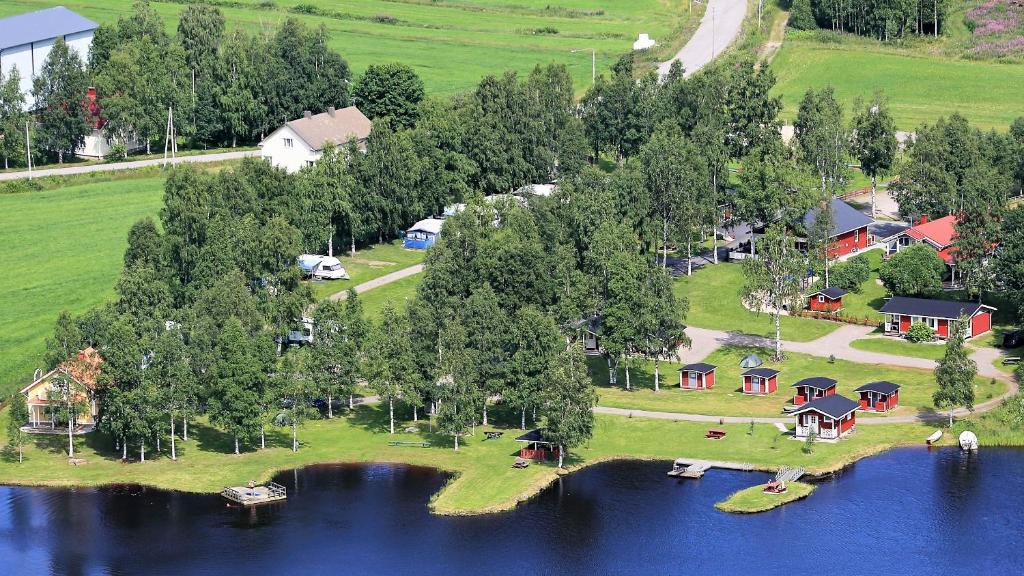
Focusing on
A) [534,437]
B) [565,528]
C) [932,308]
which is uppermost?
[932,308]

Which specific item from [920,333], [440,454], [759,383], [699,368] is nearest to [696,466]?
[759,383]

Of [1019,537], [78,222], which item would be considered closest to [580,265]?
[1019,537]

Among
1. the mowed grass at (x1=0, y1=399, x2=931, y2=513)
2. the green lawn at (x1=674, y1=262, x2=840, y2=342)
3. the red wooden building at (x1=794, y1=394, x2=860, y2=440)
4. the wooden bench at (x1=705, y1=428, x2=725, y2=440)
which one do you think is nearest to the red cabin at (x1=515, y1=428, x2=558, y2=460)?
the mowed grass at (x1=0, y1=399, x2=931, y2=513)

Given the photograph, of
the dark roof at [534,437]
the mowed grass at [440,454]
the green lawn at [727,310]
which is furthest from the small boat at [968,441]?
the dark roof at [534,437]

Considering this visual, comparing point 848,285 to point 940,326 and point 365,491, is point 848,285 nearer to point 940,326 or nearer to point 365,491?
point 940,326

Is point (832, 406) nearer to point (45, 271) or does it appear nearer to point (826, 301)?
point (826, 301)

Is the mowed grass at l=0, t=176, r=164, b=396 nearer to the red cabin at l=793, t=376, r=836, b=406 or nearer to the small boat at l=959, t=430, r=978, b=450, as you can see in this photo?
the red cabin at l=793, t=376, r=836, b=406

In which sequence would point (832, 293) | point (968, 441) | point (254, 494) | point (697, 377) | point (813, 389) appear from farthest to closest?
1. point (832, 293)
2. point (697, 377)
3. point (813, 389)
4. point (968, 441)
5. point (254, 494)
